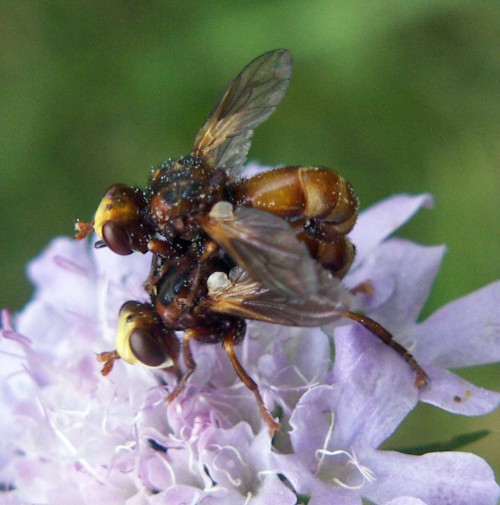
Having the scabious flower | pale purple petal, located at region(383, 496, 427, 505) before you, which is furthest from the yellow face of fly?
pale purple petal, located at region(383, 496, 427, 505)

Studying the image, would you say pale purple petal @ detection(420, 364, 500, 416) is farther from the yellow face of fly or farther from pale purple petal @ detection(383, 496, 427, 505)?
the yellow face of fly

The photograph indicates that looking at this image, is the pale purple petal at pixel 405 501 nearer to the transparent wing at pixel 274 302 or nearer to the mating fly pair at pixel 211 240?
the mating fly pair at pixel 211 240

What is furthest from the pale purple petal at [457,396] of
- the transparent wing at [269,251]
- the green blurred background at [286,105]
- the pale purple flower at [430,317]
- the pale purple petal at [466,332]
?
the green blurred background at [286,105]

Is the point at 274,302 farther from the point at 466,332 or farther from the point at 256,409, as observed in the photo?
the point at 466,332

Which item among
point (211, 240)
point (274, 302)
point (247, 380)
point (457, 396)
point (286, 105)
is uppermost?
point (286, 105)

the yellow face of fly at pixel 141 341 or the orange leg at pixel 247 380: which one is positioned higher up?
the yellow face of fly at pixel 141 341

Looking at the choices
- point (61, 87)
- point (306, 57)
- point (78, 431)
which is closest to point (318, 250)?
point (78, 431)

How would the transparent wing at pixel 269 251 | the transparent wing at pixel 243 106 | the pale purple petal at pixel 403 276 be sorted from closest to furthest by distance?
the transparent wing at pixel 269 251 → the transparent wing at pixel 243 106 → the pale purple petal at pixel 403 276

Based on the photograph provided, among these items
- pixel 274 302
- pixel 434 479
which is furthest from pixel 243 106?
pixel 434 479
